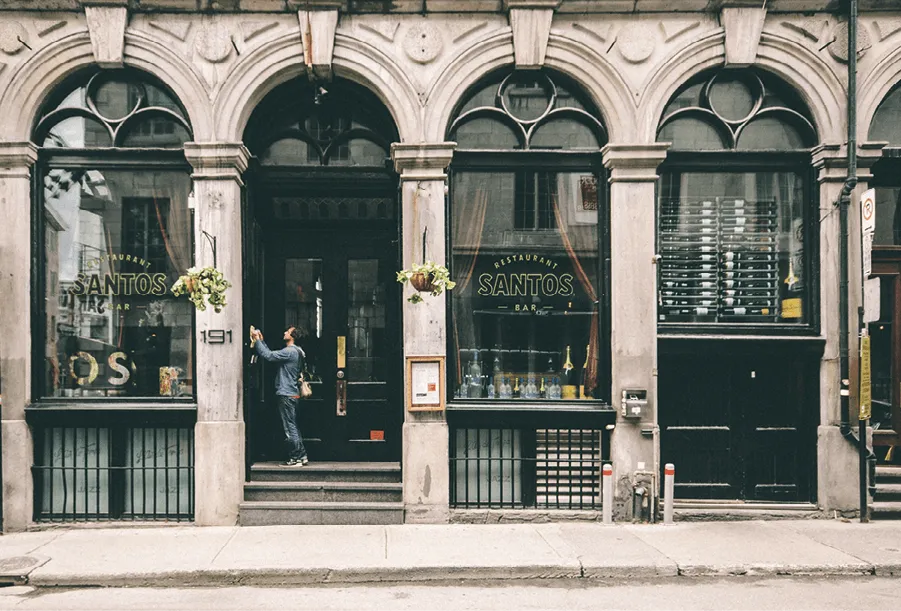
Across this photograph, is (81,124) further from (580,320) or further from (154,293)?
(580,320)

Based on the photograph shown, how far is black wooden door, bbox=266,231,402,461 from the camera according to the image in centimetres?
1055

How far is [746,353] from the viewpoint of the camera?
32.4ft

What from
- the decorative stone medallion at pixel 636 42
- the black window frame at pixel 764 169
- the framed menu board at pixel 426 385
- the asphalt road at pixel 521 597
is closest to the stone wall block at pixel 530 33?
the decorative stone medallion at pixel 636 42

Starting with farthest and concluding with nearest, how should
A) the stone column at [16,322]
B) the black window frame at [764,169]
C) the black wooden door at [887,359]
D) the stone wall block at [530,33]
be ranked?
the black wooden door at [887,359]
the black window frame at [764,169]
the stone wall block at [530,33]
the stone column at [16,322]

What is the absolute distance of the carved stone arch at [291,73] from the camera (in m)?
9.62

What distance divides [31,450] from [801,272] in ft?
33.2

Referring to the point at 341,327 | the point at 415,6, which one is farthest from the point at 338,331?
the point at 415,6

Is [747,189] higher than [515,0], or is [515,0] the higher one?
[515,0]

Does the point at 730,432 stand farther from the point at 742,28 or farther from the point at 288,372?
the point at 288,372

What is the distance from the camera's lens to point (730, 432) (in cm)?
1000

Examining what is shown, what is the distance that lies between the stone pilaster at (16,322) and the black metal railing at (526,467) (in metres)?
5.31

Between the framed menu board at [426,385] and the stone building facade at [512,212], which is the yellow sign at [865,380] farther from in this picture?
the framed menu board at [426,385]

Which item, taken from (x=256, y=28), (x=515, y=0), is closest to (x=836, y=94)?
(x=515, y=0)

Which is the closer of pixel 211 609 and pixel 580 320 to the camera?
pixel 211 609
